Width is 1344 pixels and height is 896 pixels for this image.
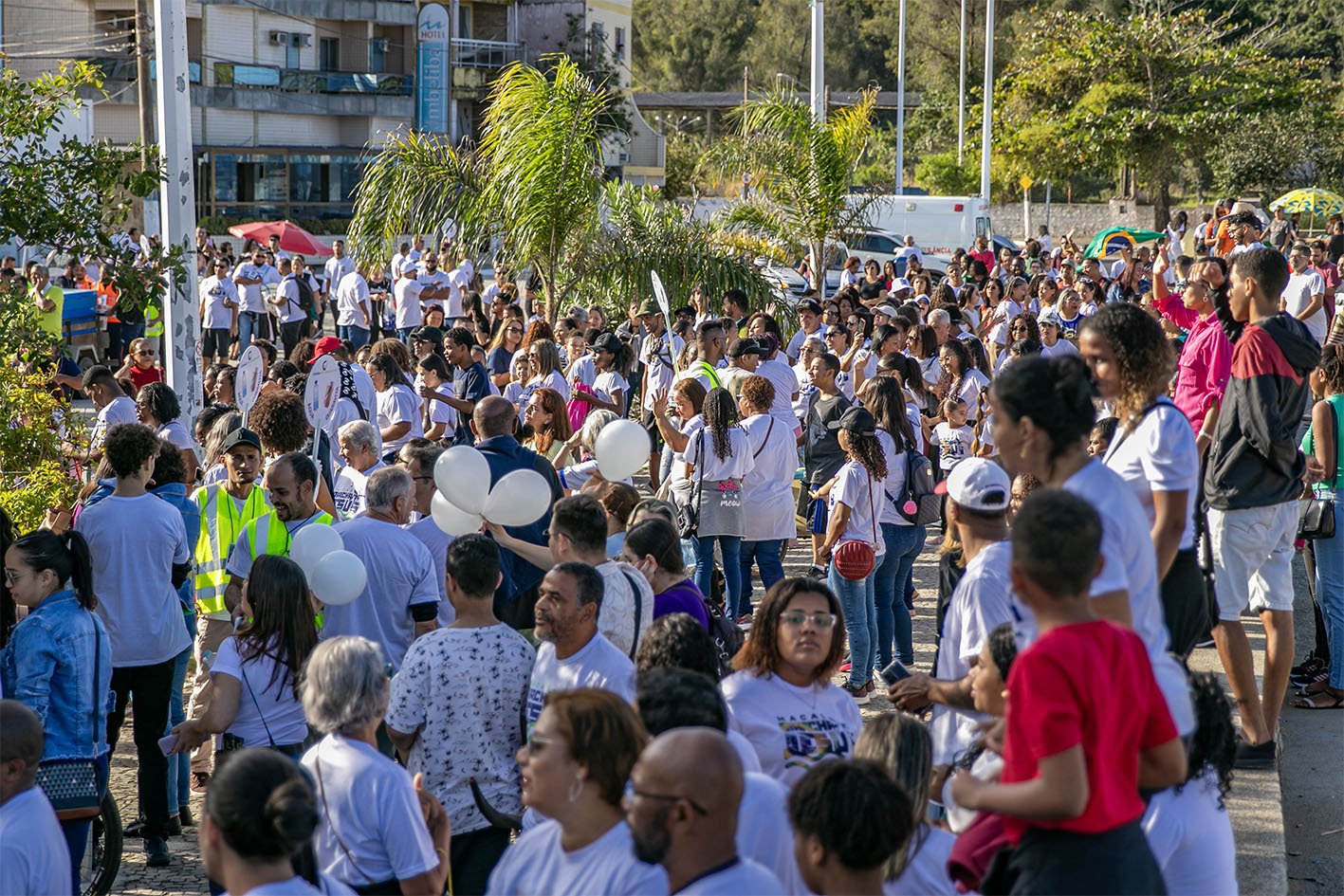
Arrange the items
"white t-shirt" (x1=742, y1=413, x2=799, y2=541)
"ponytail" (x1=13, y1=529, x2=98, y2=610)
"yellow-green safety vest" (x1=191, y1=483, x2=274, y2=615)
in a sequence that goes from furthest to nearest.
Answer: "white t-shirt" (x1=742, y1=413, x2=799, y2=541), "yellow-green safety vest" (x1=191, y1=483, x2=274, y2=615), "ponytail" (x1=13, y1=529, x2=98, y2=610)

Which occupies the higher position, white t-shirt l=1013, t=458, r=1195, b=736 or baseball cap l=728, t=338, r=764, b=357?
baseball cap l=728, t=338, r=764, b=357

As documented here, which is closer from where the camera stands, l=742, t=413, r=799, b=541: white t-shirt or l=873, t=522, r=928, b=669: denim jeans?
l=873, t=522, r=928, b=669: denim jeans

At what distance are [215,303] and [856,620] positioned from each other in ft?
53.1

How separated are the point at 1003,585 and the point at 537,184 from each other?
41.7 feet

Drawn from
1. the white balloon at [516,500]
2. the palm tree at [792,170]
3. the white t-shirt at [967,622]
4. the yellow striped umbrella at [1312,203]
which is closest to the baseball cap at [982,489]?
the white t-shirt at [967,622]

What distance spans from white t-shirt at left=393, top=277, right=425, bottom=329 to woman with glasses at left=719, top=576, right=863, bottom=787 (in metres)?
18.8

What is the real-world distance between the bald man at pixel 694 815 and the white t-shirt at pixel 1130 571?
0.81m

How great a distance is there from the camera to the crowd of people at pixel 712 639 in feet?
10.8

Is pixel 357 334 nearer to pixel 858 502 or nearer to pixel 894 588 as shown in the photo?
pixel 894 588

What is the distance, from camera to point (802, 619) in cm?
465

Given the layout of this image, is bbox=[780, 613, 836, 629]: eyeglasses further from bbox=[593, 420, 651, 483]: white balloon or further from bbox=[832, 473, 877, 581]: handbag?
bbox=[832, 473, 877, 581]: handbag

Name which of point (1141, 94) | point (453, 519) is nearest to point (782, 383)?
point (453, 519)

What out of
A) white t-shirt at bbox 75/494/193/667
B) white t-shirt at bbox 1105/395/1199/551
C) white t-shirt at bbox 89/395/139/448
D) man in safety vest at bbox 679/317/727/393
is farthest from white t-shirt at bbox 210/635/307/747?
man in safety vest at bbox 679/317/727/393

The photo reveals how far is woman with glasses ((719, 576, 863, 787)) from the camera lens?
4551 millimetres
